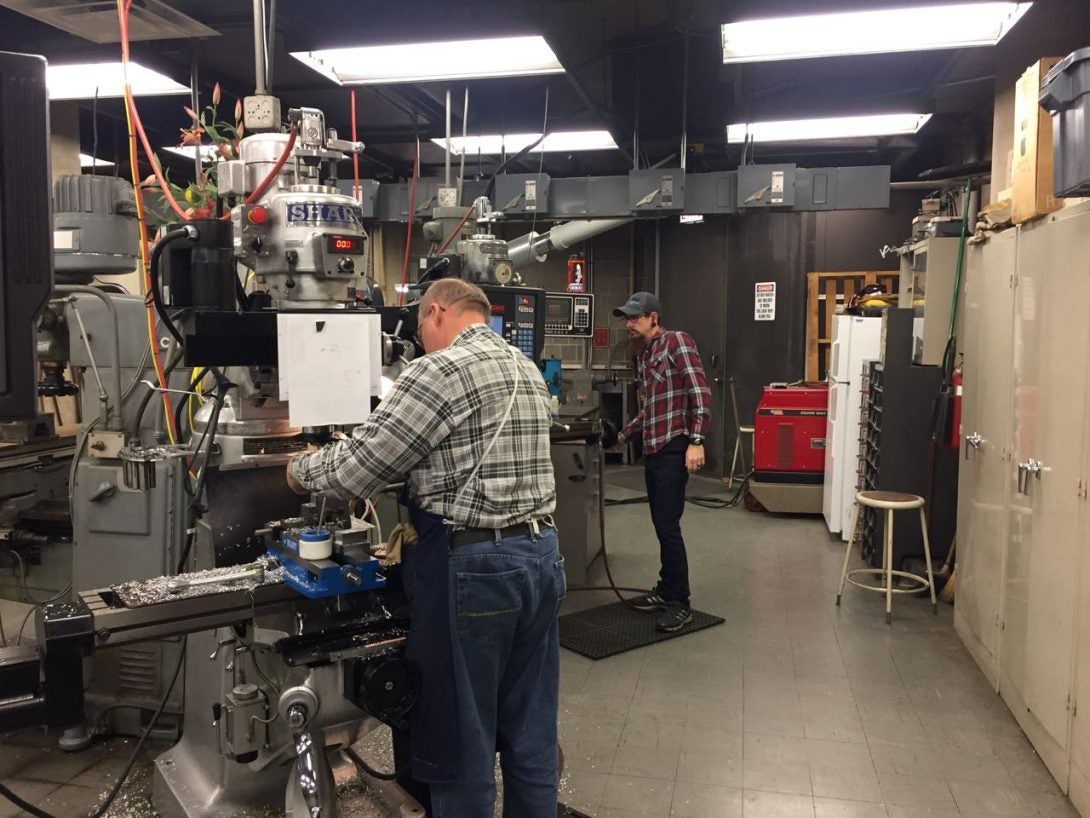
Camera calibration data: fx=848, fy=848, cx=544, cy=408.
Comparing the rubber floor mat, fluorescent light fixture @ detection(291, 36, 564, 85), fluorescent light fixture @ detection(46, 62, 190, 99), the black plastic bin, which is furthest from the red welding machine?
fluorescent light fixture @ detection(46, 62, 190, 99)

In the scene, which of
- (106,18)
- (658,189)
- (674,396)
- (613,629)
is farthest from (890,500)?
(106,18)

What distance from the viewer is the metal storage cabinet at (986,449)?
302 centimetres

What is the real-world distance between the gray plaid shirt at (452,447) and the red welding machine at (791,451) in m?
4.20

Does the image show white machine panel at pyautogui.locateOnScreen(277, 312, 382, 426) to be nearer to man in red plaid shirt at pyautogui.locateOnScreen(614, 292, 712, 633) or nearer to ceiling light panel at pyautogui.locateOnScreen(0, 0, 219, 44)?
ceiling light panel at pyautogui.locateOnScreen(0, 0, 219, 44)

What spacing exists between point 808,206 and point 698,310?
9.50 ft

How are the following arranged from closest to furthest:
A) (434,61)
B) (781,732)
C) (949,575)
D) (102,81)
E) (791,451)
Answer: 1. (781,732)
2. (434,61)
3. (102,81)
4. (949,575)
5. (791,451)

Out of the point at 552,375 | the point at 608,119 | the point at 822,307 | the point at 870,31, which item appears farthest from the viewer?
the point at 822,307

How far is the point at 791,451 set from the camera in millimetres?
5797

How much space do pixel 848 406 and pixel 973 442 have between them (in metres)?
1.80

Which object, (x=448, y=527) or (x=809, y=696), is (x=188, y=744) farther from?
(x=809, y=696)

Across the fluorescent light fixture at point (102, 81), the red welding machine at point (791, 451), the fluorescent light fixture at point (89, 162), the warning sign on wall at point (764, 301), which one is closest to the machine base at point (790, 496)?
the red welding machine at point (791, 451)

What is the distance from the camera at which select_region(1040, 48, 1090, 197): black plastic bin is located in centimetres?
201

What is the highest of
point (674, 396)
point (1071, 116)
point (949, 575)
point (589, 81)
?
point (589, 81)

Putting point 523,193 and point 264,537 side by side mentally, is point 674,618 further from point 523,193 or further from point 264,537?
point 523,193
